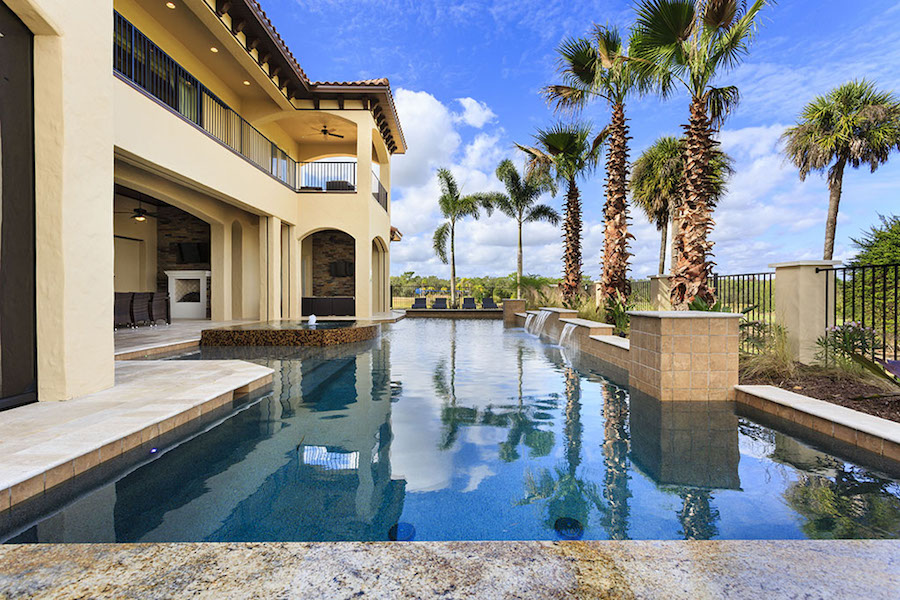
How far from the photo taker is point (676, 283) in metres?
7.73

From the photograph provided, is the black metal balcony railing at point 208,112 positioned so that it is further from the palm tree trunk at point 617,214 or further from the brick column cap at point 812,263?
the brick column cap at point 812,263

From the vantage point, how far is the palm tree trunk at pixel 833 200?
59.9ft

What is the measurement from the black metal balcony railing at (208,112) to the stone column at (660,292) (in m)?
9.64

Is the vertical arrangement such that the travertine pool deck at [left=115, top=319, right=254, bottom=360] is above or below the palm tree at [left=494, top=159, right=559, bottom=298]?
below

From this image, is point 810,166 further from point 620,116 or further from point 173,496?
point 173,496

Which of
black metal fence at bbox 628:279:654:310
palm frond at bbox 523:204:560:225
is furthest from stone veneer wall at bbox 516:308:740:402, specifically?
palm frond at bbox 523:204:560:225

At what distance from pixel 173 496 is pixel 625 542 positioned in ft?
8.10

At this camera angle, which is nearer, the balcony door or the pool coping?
the pool coping

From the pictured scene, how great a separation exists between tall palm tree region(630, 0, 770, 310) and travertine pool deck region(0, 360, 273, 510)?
22.8ft

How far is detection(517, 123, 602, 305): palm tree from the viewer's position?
13.9m

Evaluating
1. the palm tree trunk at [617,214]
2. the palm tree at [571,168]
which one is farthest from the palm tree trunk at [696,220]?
the palm tree at [571,168]

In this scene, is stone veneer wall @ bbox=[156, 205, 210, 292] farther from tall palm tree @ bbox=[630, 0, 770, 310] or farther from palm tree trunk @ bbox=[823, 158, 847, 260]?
palm tree trunk @ bbox=[823, 158, 847, 260]

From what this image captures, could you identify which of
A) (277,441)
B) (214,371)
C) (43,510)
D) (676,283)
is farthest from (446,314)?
(43,510)

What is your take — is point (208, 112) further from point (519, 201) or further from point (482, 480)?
point (519, 201)
